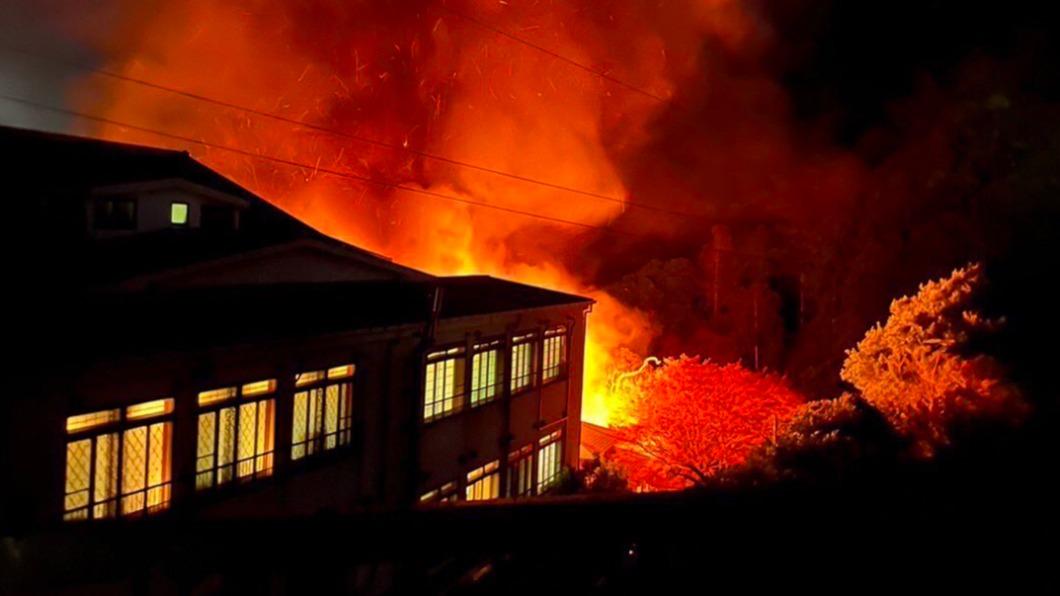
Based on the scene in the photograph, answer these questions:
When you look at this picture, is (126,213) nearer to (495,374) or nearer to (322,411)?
(322,411)

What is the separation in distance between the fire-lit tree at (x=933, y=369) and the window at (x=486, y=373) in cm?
830

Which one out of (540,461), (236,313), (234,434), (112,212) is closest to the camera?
(234,434)

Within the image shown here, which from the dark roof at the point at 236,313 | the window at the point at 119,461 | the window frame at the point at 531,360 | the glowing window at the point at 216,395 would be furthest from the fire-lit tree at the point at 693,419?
the window at the point at 119,461

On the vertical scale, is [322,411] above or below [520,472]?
above

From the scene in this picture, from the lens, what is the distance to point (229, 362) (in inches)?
253

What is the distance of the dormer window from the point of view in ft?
30.7

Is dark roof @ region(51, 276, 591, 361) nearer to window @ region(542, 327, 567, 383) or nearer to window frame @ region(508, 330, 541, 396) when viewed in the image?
window frame @ region(508, 330, 541, 396)

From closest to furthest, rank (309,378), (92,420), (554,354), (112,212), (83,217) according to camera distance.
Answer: (92,420)
(309,378)
(83,217)
(112,212)
(554,354)

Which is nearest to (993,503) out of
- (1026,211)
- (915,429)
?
(915,429)

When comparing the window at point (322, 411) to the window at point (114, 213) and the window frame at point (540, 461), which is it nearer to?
the window at point (114, 213)

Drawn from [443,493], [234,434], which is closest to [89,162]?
[234,434]

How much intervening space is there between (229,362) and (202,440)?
0.69 metres

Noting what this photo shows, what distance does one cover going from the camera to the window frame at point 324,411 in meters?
7.42

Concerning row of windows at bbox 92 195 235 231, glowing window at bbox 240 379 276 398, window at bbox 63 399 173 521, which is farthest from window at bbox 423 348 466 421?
window at bbox 63 399 173 521
